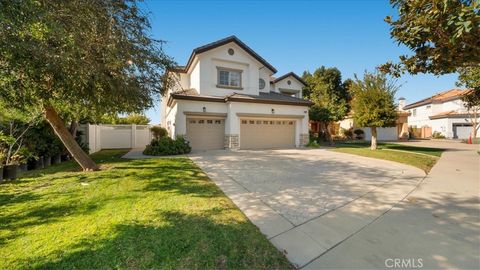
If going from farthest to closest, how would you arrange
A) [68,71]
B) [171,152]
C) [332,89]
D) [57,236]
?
[332,89] → [171,152] → [68,71] → [57,236]

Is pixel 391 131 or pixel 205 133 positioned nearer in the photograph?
pixel 205 133

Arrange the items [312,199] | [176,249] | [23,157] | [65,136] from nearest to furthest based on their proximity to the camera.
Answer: [176,249]
[312,199]
[65,136]
[23,157]

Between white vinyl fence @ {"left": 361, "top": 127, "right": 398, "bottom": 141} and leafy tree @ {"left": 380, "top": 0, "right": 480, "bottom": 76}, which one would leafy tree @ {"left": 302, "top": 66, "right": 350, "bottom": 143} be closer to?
white vinyl fence @ {"left": 361, "top": 127, "right": 398, "bottom": 141}

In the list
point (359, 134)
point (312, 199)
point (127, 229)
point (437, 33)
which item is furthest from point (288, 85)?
point (127, 229)

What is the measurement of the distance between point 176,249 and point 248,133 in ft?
43.8

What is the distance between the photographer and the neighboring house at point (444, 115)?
31172 mm

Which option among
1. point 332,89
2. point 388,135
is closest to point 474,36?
point 332,89

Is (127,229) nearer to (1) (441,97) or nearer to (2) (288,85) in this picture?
(2) (288,85)

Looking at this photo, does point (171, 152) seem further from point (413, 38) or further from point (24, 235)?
point (413, 38)

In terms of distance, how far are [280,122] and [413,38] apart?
11.8m

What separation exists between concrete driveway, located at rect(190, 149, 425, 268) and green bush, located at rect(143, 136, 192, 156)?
481 cm

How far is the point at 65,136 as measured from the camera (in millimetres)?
7902

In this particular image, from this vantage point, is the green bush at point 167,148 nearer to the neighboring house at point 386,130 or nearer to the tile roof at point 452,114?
the neighboring house at point 386,130

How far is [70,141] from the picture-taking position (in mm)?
7973
